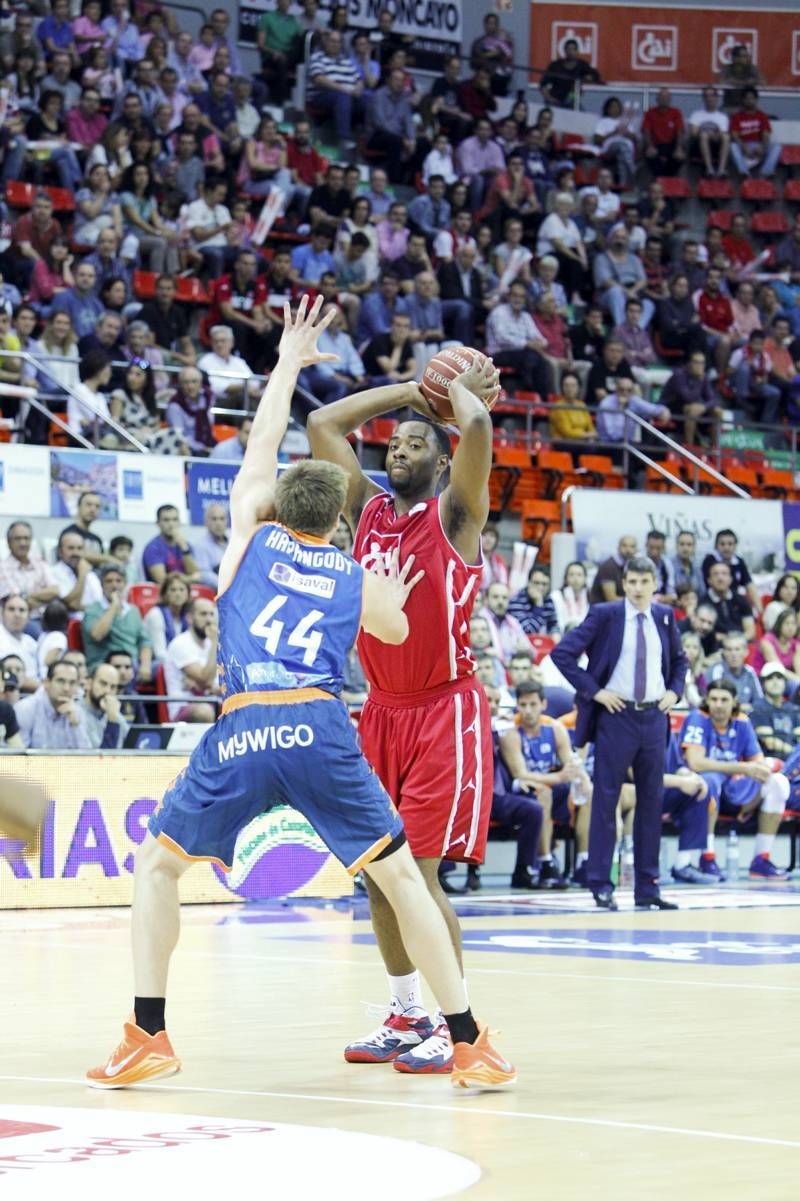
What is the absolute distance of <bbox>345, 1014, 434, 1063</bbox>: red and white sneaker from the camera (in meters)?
6.21

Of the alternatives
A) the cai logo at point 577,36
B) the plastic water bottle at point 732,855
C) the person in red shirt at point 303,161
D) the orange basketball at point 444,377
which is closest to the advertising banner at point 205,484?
the plastic water bottle at point 732,855

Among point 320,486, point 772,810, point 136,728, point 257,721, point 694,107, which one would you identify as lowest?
point 772,810

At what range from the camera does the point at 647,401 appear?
23391 millimetres

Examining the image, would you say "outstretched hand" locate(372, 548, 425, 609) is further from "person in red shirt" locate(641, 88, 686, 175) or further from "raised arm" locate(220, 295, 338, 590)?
"person in red shirt" locate(641, 88, 686, 175)

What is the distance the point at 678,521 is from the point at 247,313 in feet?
16.4

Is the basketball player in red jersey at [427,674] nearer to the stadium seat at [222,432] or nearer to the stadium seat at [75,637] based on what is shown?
the stadium seat at [75,637]

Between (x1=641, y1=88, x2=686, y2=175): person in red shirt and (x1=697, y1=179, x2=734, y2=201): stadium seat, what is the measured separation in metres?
0.47

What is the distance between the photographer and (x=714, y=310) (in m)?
25.4

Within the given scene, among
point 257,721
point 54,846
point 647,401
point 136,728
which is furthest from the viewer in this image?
point 647,401

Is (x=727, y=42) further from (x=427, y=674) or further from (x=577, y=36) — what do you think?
(x=427, y=674)

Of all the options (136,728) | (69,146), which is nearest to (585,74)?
(69,146)

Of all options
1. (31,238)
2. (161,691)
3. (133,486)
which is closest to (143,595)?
(161,691)

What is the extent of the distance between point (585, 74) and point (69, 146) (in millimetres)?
11550

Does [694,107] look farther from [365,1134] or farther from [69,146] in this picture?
[365,1134]
